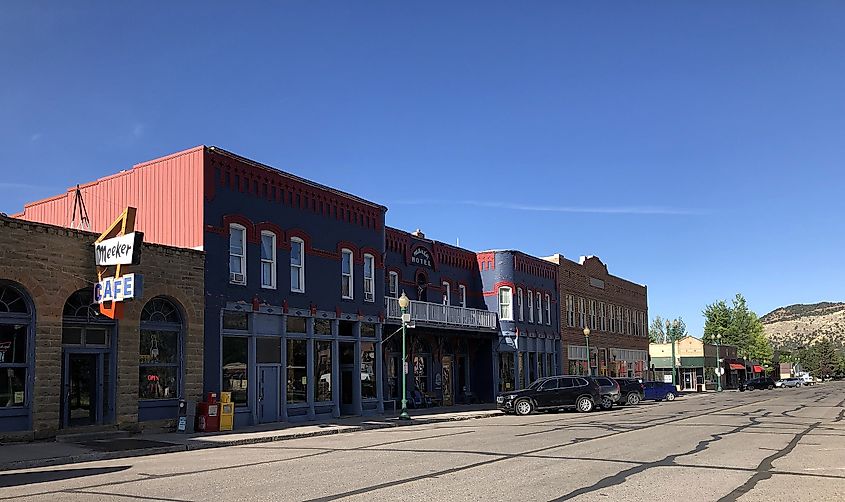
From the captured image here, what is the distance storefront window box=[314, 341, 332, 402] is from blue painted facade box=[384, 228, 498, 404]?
4.27 meters

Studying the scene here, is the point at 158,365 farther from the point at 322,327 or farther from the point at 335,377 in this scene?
the point at 335,377

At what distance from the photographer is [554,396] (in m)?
34.0

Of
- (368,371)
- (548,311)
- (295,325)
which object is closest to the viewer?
(295,325)

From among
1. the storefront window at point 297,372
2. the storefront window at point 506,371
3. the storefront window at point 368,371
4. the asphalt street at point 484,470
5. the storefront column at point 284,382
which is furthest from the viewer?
the storefront window at point 506,371

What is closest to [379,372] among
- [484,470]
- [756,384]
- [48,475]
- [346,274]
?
[346,274]

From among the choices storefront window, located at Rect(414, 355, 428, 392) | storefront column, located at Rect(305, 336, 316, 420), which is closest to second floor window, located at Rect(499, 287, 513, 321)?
storefront window, located at Rect(414, 355, 428, 392)

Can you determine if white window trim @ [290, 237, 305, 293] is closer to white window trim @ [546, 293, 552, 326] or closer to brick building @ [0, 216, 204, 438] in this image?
brick building @ [0, 216, 204, 438]

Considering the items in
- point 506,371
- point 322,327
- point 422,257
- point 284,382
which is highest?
point 422,257

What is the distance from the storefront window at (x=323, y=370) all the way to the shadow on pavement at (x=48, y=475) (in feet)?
46.2

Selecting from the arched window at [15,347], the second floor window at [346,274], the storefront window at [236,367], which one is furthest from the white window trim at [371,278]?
the arched window at [15,347]

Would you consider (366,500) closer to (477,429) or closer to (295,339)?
(477,429)

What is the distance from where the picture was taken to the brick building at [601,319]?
171 feet

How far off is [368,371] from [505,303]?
13.7 m

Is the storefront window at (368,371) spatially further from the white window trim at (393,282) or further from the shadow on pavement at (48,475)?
the shadow on pavement at (48,475)
